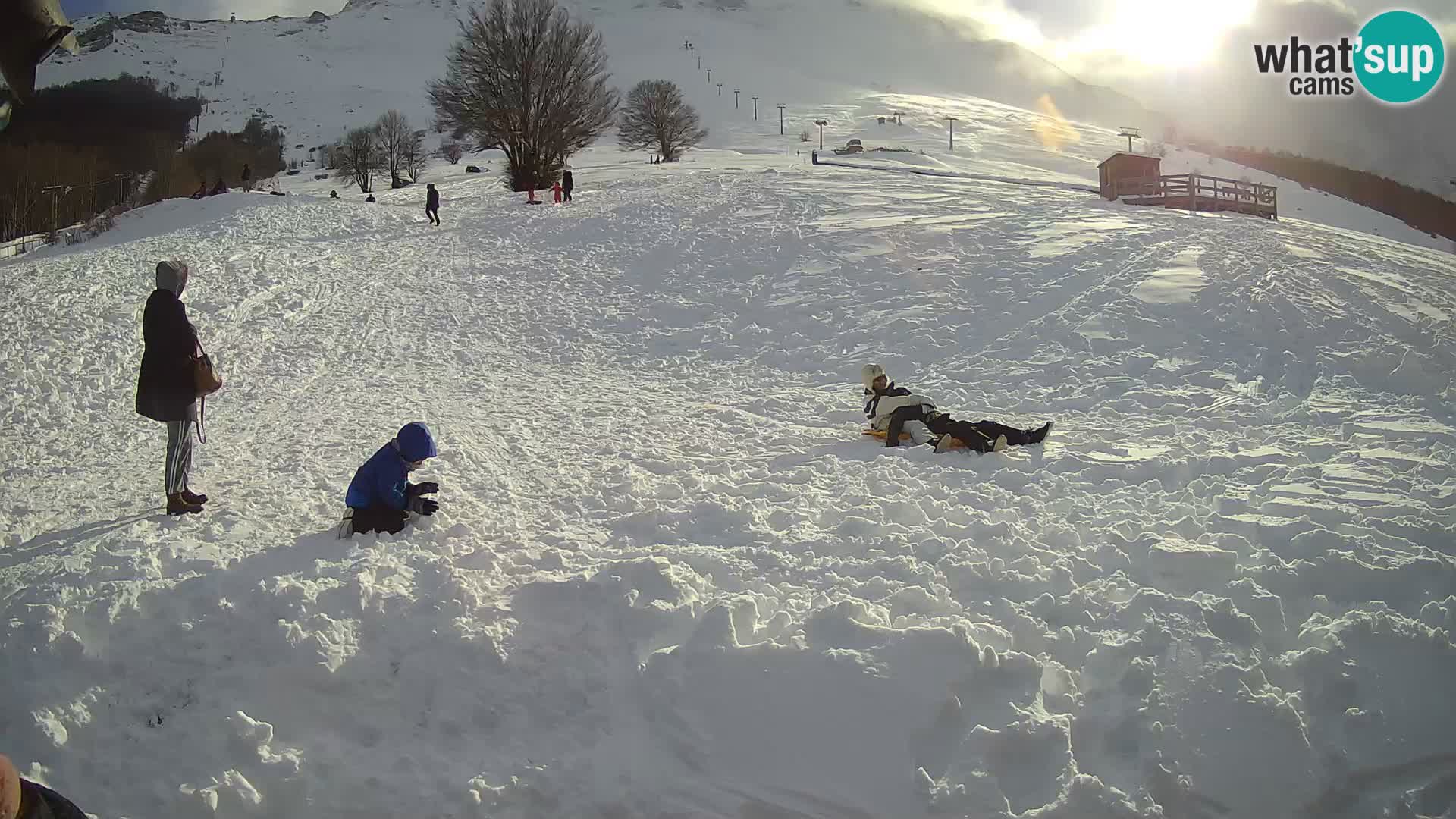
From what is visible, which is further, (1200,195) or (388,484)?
(1200,195)

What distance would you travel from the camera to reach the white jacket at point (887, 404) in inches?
317

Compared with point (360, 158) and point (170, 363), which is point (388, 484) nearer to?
point (170, 363)

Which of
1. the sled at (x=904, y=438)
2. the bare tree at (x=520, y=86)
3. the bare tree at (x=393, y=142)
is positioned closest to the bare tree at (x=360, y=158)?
the bare tree at (x=393, y=142)

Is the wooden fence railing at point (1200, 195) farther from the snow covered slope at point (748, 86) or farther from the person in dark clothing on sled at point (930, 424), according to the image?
the snow covered slope at point (748, 86)

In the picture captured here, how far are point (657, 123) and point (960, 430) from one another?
186 feet

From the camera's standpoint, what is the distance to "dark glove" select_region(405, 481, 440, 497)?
5855 mm

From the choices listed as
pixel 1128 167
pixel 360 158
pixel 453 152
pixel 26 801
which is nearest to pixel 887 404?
pixel 26 801

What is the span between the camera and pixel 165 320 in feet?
18.7

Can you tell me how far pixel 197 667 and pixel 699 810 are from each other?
270 centimetres

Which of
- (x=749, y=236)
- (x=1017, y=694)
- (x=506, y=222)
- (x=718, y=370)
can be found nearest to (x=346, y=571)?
(x=1017, y=694)

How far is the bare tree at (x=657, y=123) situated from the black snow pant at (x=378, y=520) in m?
56.3

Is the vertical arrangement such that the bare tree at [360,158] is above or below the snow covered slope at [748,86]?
below

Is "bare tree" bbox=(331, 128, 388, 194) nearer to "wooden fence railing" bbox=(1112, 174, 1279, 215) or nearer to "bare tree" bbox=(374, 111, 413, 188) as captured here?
"bare tree" bbox=(374, 111, 413, 188)

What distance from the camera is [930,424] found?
789cm
